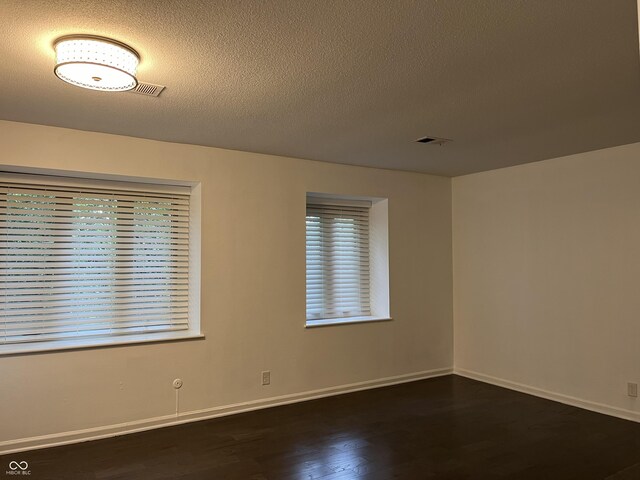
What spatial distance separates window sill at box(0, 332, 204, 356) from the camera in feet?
11.1

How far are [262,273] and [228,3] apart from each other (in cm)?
280

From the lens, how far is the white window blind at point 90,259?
3.54 m

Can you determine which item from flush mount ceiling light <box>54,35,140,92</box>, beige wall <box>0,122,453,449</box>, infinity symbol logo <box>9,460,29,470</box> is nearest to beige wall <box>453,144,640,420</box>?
beige wall <box>0,122,453,449</box>

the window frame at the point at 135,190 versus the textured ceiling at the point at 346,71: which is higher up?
the textured ceiling at the point at 346,71

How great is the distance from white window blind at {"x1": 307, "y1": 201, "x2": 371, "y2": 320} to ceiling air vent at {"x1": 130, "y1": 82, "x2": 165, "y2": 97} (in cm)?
246

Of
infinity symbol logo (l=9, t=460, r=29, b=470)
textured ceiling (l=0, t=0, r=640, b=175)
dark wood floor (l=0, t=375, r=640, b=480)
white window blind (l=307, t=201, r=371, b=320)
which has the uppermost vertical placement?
textured ceiling (l=0, t=0, r=640, b=175)

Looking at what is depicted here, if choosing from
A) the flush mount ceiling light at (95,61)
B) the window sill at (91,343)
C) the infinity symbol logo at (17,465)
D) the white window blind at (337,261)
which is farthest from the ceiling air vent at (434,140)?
the infinity symbol logo at (17,465)

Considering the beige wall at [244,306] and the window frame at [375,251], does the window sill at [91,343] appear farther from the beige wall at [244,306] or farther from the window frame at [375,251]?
the window frame at [375,251]

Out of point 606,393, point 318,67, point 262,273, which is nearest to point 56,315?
point 262,273

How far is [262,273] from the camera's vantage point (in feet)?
14.2

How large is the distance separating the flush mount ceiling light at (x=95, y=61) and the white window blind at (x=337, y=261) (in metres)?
2.89

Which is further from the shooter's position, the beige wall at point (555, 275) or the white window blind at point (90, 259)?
the beige wall at point (555, 275)

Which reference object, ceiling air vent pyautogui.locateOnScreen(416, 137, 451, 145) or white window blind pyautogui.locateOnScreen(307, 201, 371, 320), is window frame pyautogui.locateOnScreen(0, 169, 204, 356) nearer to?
white window blind pyautogui.locateOnScreen(307, 201, 371, 320)

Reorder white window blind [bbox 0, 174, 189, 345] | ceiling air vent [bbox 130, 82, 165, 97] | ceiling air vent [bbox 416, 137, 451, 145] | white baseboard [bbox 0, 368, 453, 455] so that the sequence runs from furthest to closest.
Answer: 1. ceiling air vent [bbox 416, 137, 451, 145]
2. white window blind [bbox 0, 174, 189, 345]
3. white baseboard [bbox 0, 368, 453, 455]
4. ceiling air vent [bbox 130, 82, 165, 97]
